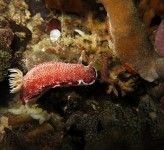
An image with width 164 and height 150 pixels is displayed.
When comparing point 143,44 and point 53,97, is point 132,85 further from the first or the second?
point 53,97

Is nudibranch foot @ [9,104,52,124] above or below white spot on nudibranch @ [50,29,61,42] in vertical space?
below

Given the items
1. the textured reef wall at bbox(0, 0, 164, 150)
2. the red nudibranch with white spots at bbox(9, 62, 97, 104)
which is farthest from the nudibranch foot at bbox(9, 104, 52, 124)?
the red nudibranch with white spots at bbox(9, 62, 97, 104)

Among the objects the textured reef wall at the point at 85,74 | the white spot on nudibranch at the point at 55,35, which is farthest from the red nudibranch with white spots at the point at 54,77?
the white spot on nudibranch at the point at 55,35

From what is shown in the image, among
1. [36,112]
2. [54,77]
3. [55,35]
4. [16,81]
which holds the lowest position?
[36,112]

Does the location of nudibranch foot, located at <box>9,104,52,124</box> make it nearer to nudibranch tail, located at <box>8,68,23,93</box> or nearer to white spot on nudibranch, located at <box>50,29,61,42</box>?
nudibranch tail, located at <box>8,68,23,93</box>

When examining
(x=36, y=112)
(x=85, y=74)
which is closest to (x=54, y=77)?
(x=85, y=74)

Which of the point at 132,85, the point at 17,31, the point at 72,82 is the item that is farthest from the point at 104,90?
the point at 17,31

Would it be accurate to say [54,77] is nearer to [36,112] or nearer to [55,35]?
[36,112]

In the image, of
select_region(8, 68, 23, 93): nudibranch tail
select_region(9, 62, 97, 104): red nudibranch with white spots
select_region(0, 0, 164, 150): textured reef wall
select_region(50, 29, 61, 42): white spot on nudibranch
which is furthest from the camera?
select_region(50, 29, 61, 42): white spot on nudibranch
